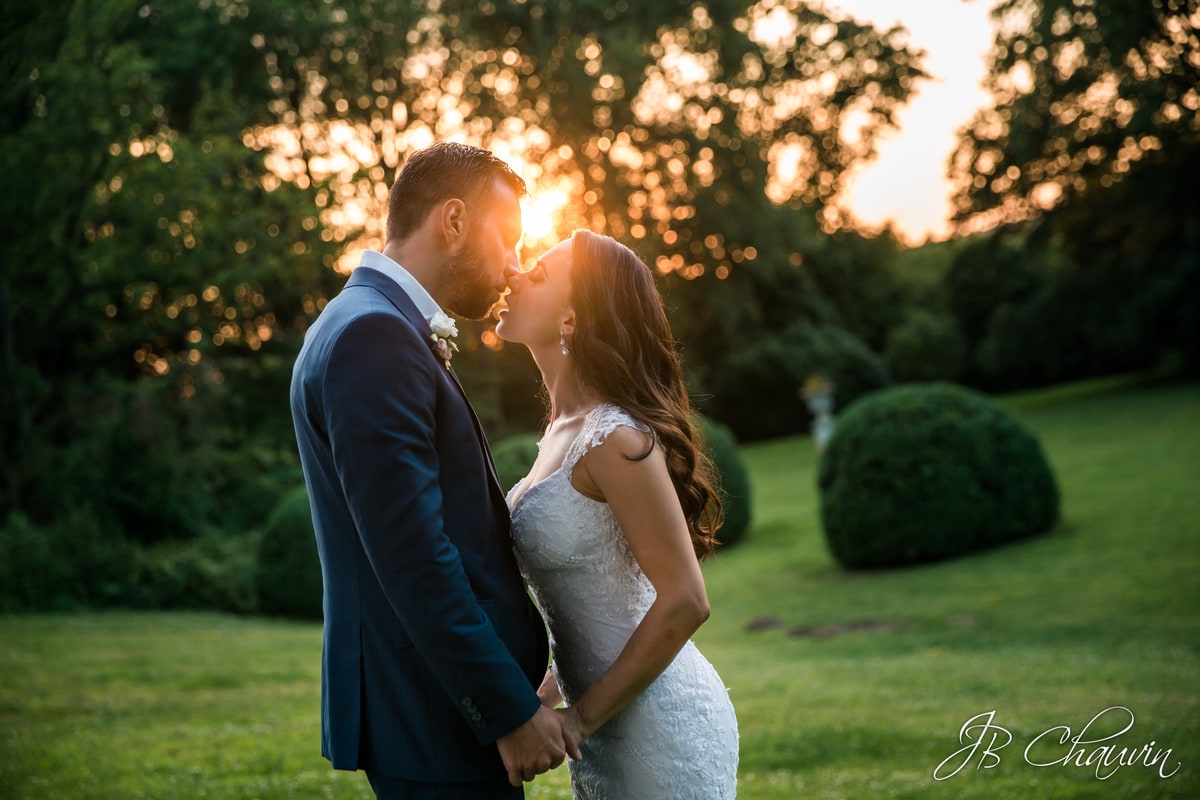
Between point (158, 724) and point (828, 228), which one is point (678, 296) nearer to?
point (828, 228)

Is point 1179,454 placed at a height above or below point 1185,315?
below

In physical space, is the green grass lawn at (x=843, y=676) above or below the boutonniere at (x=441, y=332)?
below

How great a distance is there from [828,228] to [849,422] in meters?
33.0

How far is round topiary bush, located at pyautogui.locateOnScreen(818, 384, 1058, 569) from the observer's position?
15719 mm

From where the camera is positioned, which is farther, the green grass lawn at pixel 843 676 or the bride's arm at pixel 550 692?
the green grass lawn at pixel 843 676

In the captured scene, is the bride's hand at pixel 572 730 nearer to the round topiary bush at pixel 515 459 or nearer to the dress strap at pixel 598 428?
the dress strap at pixel 598 428

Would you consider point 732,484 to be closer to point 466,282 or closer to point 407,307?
point 466,282

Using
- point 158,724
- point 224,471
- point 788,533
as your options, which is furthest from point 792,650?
point 224,471

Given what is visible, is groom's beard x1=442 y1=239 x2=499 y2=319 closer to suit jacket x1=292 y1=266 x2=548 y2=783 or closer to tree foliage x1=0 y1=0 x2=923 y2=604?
suit jacket x1=292 y1=266 x2=548 y2=783

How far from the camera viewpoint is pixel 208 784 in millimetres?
6273

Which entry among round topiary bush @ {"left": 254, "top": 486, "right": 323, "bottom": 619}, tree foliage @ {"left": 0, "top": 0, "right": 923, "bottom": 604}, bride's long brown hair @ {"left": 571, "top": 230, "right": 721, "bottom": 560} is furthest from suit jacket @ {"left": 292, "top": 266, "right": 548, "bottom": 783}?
round topiary bush @ {"left": 254, "top": 486, "right": 323, "bottom": 619}

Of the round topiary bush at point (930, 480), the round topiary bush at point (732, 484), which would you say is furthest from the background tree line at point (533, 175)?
the round topiary bush at point (732, 484)
